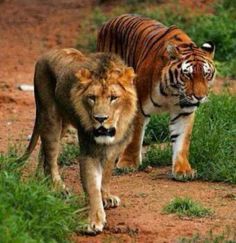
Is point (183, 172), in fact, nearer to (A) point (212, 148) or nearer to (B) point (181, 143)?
(B) point (181, 143)

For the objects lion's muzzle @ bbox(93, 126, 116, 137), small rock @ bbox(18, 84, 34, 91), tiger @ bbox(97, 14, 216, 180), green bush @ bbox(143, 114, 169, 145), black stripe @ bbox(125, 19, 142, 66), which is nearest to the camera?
lion's muzzle @ bbox(93, 126, 116, 137)

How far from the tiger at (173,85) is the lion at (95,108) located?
3.67 feet

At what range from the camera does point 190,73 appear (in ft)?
27.1

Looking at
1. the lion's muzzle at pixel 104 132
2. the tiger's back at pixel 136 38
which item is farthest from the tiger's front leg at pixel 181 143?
the lion's muzzle at pixel 104 132

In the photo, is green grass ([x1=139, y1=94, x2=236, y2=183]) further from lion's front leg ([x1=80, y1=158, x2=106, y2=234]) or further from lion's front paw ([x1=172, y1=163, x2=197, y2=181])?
lion's front leg ([x1=80, y1=158, x2=106, y2=234])

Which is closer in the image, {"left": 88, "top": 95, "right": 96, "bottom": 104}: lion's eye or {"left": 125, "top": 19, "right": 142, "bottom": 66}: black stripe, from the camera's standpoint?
{"left": 88, "top": 95, "right": 96, "bottom": 104}: lion's eye

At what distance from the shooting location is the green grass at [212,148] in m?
8.31

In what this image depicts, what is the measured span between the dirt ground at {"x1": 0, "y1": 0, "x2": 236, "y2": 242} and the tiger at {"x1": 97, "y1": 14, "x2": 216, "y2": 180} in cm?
23

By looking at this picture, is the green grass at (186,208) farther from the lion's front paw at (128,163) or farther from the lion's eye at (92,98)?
the lion's front paw at (128,163)

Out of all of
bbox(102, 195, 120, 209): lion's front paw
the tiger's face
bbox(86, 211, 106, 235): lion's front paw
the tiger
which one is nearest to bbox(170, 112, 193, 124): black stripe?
the tiger

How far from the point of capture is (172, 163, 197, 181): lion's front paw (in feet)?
27.2

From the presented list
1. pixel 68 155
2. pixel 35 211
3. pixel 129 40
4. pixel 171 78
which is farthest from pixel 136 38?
pixel 35 211

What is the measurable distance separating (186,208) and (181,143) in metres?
1.20

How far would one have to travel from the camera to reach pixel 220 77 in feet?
39.9
